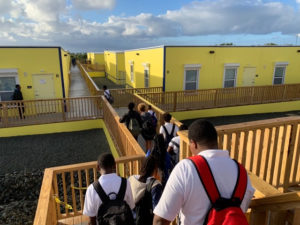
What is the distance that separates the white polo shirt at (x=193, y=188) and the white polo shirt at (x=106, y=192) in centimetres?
94

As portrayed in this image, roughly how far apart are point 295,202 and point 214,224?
636 mm

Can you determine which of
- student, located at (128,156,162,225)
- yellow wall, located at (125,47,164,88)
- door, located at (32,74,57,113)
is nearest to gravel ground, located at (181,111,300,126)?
yellow wall, located at (125,47,164,88)

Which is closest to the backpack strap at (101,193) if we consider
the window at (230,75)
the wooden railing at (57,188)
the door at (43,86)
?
the wooden railing at (57,188)

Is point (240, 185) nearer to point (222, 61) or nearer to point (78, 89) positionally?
point (222, 61)

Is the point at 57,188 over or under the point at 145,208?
under

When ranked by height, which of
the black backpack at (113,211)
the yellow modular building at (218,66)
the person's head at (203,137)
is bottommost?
the black backpack at (113,211)

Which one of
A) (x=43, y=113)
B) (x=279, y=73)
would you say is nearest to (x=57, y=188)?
(x=43, y=113)

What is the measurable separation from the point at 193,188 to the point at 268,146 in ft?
7.78

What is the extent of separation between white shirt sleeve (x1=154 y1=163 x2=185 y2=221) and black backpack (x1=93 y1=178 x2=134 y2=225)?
0.85m

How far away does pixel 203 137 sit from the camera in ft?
5.53

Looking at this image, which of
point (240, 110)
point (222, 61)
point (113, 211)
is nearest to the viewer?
point (113, 211)

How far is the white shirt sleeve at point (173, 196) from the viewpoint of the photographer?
151 cm

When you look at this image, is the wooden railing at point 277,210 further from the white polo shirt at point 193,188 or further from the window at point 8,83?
the window at point 8,83

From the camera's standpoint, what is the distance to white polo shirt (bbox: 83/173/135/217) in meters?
2.36
